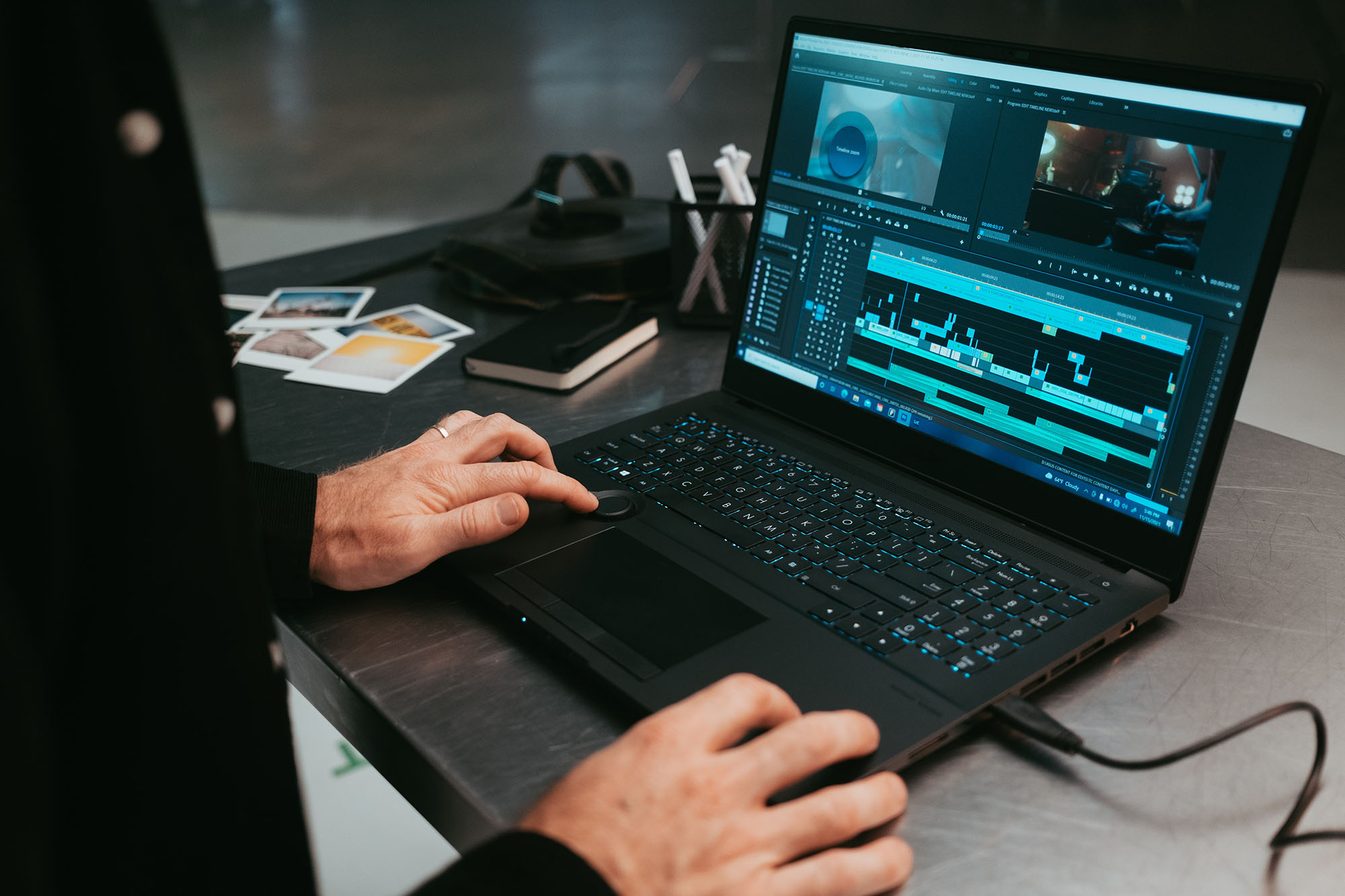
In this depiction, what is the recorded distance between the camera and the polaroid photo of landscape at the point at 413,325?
1252mm

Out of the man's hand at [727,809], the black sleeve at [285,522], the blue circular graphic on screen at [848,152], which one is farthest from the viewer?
the blue circular graphic on screen at [848,152]

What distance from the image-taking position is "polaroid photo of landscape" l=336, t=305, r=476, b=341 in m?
1.25

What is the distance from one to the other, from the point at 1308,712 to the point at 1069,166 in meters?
0.40

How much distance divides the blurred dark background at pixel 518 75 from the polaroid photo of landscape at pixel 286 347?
1671mm

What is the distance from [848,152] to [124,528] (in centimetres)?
66

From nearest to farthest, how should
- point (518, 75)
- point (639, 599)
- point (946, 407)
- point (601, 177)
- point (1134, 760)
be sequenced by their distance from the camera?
point (1134, 760) < point (639, 599) < point (946, 407) < point (601, 177) < point (518, 75)

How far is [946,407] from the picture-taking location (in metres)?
0.80

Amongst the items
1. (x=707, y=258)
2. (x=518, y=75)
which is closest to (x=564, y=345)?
(x=707, y=258)

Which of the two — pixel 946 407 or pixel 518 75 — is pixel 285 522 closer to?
pixel 946 407

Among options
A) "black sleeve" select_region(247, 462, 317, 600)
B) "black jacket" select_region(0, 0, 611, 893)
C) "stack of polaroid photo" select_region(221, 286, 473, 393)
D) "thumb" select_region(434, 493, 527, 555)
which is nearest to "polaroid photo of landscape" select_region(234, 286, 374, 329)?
"stack of polaroid photo" select_region(221, 286, 473, 393)

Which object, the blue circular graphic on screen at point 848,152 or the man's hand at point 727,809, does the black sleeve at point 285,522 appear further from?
the blue circular graphic on screen at point 848,152

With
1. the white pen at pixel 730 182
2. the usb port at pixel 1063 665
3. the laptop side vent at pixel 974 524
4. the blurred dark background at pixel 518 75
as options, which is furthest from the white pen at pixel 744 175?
the blurred dark background at pixel 518 75

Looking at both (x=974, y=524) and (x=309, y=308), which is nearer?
(x=974, y=524)

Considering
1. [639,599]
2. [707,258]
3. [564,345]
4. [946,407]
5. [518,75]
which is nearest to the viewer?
[639,599]
